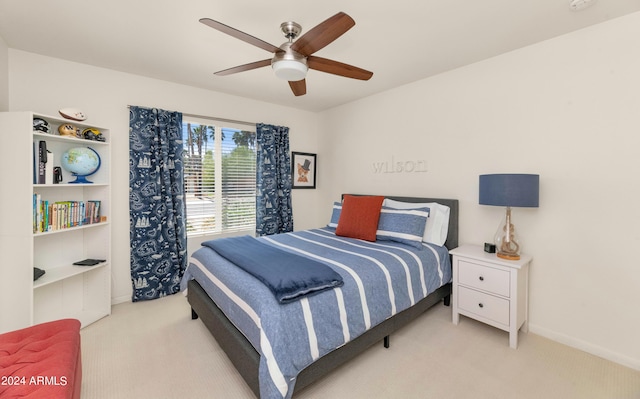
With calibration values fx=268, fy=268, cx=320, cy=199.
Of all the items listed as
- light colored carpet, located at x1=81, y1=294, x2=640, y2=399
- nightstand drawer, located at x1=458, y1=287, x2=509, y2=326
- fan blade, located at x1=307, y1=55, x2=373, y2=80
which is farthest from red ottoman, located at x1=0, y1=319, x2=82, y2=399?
nightstand drawer, located at x1=458, y1=287, x2=509, y2=326

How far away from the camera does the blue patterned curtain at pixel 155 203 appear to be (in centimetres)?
297

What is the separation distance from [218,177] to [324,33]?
8.57ft

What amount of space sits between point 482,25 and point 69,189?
401 cm

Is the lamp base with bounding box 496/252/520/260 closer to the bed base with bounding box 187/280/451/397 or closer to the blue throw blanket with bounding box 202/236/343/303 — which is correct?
the bed base with bounding box 187/280/451/397

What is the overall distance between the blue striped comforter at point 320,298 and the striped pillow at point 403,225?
4.1 inches

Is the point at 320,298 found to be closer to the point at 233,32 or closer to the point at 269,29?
the point at 233,32

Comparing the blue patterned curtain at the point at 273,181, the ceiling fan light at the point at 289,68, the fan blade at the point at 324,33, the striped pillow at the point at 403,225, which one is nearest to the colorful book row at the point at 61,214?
the blue patterned curtain at the point at 273,181

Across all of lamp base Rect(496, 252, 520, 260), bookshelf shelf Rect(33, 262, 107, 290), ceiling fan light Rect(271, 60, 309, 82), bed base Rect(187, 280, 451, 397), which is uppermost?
ceiling fan light Rect(271, 60, 309, 82)

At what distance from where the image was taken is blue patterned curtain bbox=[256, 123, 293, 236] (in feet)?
12.8

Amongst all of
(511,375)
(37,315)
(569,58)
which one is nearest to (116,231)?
(37,315)

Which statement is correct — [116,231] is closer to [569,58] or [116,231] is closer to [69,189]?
[69,189]

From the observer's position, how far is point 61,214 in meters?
2.39

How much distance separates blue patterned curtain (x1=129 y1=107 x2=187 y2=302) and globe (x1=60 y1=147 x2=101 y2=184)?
375mm

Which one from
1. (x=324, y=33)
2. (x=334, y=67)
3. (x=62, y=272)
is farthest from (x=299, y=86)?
(x=62, y=272)
